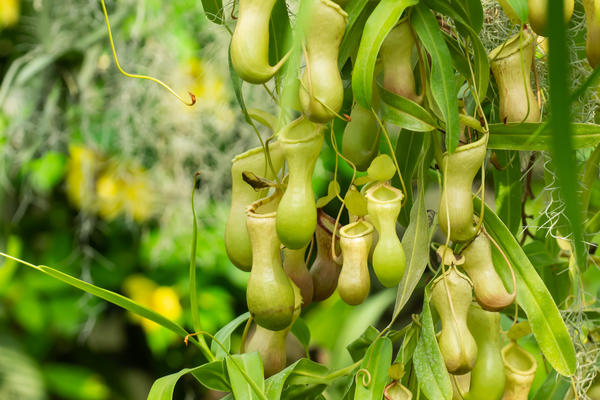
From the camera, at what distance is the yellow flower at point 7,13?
61.8 inches

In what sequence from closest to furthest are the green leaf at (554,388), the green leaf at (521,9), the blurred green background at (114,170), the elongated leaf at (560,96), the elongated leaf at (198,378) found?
1. the elongated leaf at (560,96)
2. the green leaf at (521,9)
3. the elongated leaf at (198,378)
4. the green leaf at (554,388)
5. the blurred green background at (114,170)

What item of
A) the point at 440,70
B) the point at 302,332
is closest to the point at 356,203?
the point at 440,70

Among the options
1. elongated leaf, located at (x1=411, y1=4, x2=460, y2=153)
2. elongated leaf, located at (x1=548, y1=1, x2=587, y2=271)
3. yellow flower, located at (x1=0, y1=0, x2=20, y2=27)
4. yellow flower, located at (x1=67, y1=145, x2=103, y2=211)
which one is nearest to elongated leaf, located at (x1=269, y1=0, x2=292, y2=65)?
elongated leaf, located at (x1=411, y1=4, x2=460, y2=153)

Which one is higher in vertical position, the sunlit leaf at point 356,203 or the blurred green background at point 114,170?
the sunlit leaf at point 356,203

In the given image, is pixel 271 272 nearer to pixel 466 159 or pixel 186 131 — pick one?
pixel 466 159

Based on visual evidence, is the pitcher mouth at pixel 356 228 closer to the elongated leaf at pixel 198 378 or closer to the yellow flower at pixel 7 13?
the elongated leaf at pixel 198 378

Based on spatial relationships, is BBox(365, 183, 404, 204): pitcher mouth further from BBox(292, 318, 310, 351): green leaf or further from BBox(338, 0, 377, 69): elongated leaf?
BBox(292, 318, 310, 351): green leaf

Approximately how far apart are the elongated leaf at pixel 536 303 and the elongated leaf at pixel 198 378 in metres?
0.23

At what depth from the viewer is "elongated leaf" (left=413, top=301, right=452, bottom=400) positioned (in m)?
0.44

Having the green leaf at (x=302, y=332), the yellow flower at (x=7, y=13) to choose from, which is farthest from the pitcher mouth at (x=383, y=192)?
the yellow flower at (x=7, y=13)

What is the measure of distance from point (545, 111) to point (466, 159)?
Answer: 0.56 ft

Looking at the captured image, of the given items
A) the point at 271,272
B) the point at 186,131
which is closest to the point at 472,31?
the point at 271,272

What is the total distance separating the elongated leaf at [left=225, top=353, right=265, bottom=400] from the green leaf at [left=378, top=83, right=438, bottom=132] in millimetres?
208

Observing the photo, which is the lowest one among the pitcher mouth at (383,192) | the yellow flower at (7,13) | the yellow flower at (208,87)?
the yellow flower at (208,87)
